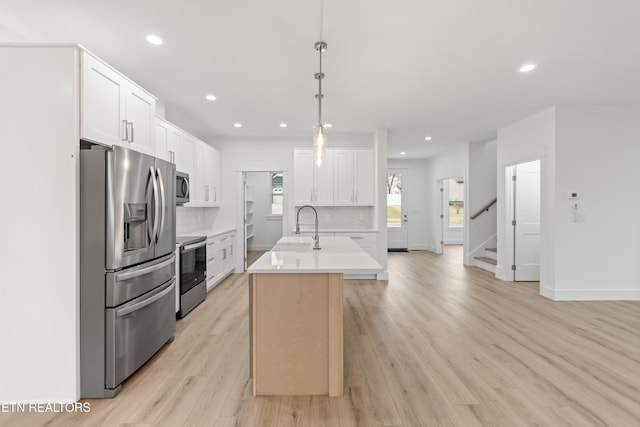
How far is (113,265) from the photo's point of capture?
84.0 inches

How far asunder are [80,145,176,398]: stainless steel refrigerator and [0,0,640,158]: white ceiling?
1.12 m

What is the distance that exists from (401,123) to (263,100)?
8.11ft

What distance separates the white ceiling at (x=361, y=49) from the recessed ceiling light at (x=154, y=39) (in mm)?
57

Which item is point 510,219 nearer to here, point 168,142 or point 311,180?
point 311,180

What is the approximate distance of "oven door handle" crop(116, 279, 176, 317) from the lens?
2.19 m

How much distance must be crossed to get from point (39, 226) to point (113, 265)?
0.51m

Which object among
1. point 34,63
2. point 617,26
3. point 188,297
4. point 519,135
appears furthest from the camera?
point 519,135

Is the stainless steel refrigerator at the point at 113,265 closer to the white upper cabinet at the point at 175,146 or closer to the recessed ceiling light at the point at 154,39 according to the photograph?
the recessed ceiling light at the point at 154,39

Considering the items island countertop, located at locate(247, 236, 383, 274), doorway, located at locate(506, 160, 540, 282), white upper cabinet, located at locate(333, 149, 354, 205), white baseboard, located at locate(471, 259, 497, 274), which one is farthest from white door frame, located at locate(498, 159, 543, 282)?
island countertop, located at locate(247, 236, 383, 274)

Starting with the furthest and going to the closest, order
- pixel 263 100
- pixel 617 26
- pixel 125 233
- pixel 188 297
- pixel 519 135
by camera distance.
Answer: pixel 519 135
pixel 263 100
pixel 188 297
pixel 617 26
pixel 125 233

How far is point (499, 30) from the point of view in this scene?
252 cm

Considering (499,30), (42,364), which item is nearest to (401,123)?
(499,30)

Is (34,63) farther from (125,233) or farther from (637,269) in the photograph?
(637,269)

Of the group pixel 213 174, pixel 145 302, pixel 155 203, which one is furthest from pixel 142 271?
pixel 213 174
